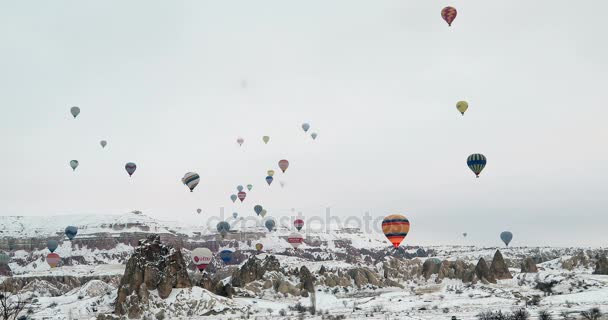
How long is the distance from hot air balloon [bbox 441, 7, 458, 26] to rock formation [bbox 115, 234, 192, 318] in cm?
4921

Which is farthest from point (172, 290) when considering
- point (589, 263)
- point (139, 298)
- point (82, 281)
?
point (589, 263)

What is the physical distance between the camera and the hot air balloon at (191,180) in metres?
91.1

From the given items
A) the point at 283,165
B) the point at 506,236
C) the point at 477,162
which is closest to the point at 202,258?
the point at 283,165

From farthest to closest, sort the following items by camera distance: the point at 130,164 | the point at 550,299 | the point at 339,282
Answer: the point at 339,282 → the point at 130,164 → the point at 550,299

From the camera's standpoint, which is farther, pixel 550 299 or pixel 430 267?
pixel 430 267

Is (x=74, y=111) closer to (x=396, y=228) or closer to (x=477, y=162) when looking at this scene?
(x=396, y=228)

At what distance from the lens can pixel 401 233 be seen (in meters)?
70.4

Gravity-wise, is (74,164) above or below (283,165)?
below

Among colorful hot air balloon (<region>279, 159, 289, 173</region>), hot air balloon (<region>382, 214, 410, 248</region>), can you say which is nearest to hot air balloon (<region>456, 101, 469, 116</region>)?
hot air balloon (<region>382, 214, 410, 248</region>)

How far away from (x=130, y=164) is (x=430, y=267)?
8123cm

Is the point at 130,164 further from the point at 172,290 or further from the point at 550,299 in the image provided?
the point at 550,299

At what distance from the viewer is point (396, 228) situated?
70.6 metres

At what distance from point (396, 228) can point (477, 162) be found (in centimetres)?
1431

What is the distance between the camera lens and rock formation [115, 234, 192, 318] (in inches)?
2675
